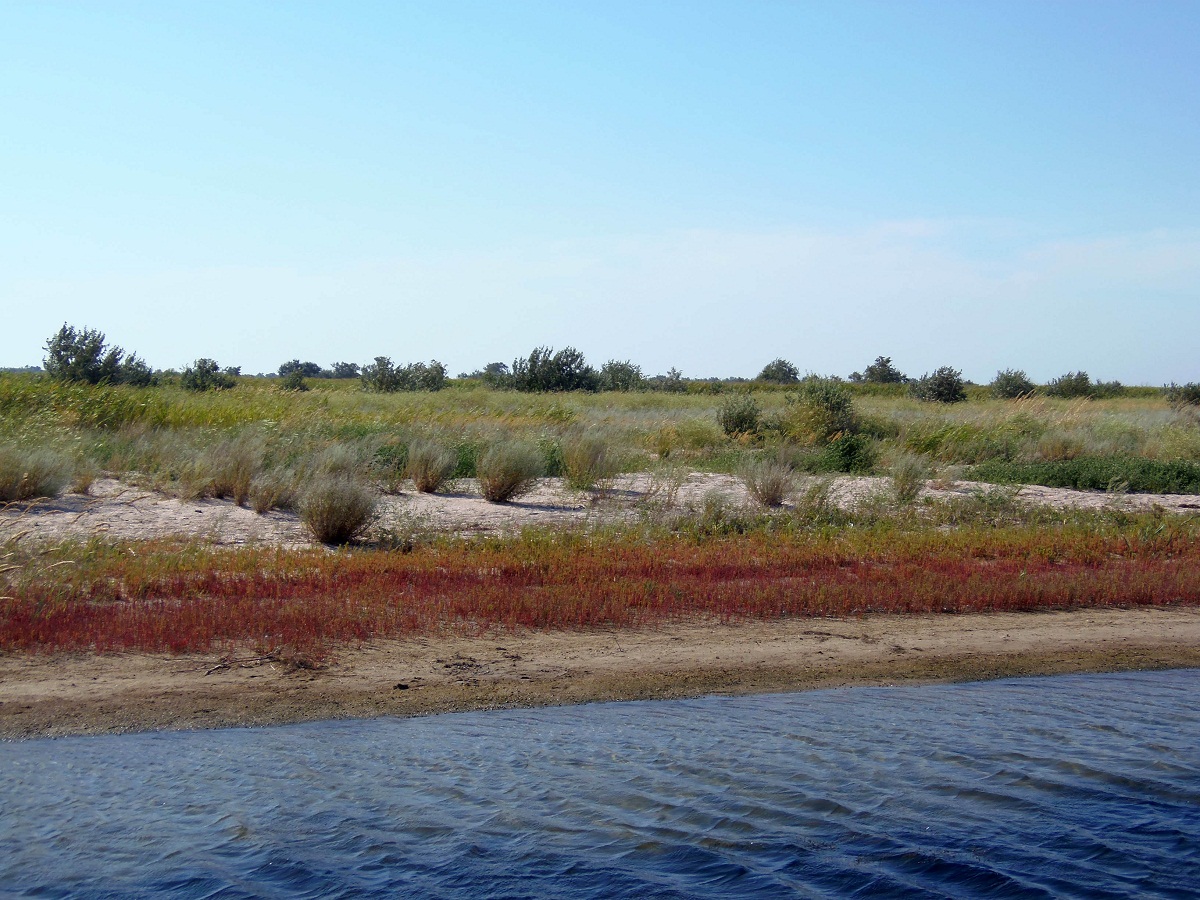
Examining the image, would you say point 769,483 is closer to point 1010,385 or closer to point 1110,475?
point 1110,475

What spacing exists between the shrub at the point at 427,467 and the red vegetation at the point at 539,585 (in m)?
5.24

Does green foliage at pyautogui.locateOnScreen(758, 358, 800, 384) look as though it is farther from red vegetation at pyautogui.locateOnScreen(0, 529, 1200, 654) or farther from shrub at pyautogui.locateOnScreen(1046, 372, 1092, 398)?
red vegetation at pyautogui.locateOnScreen(0, 529, 1200, 654)

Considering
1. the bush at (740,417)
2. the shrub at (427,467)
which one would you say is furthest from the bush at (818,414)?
the shrub at (427,467)

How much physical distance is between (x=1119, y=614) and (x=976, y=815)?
554 centimetres

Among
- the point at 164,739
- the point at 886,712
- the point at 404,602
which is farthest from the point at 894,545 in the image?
the point at 164,739

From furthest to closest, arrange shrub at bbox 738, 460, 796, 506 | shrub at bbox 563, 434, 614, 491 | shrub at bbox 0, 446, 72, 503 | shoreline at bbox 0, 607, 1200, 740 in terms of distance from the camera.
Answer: shrub at bbox 563, 434, 614, 491
shrub at bbox 738, 460, 796, 506
shrub at bbox 0, 446, 72, 503
shoreline at bbox 0, 607, 1200, 740

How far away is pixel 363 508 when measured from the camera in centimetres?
1347

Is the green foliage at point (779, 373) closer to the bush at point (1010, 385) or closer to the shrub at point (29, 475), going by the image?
the bush at point (1010, 385)

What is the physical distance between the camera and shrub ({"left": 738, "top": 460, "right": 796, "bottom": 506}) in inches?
692

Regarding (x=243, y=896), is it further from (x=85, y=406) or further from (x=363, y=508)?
(x=85, y=406)

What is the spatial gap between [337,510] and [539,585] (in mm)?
3775

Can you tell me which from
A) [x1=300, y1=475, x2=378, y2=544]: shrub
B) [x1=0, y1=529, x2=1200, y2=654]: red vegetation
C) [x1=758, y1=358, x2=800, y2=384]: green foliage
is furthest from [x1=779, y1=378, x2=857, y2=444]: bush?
[x1=758, y1=358, x2=800, y2=384]: green foliage

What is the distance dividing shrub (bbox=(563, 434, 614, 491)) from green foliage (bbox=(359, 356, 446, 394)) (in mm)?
27944

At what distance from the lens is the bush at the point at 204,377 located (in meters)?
35.3
